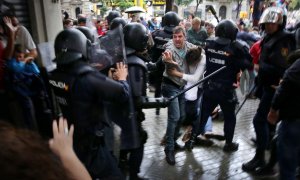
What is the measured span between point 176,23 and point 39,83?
2.80m

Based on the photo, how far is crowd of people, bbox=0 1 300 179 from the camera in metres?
2.56

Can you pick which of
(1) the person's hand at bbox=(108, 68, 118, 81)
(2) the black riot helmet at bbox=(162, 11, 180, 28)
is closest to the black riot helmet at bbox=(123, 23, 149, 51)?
(1) the person's hand at bbox=(108, 68, 118, 81)

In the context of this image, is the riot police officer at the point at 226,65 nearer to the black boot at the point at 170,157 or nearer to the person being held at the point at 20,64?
the black boot at the point at 170,157

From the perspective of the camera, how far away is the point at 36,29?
6359mm

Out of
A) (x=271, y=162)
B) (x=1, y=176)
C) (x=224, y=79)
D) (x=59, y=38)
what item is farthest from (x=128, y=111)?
(x=1, y=176)

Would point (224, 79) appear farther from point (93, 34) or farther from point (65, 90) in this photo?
point (65, 90)

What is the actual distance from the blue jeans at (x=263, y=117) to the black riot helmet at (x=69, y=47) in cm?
240

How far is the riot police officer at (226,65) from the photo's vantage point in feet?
13.6

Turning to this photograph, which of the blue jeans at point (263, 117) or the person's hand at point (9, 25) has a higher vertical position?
the person's hand at point (9, 25)

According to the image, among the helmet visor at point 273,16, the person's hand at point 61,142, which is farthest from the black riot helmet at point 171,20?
the person's hand at point 61,142

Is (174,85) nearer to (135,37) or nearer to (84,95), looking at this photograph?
(135,37)

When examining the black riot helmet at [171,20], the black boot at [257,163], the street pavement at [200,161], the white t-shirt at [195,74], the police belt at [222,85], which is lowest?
the street pavement at [200,161]

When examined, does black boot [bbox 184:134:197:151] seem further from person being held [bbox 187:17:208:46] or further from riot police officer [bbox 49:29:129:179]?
person being held [bbox 187:17:208:46]

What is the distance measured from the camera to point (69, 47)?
2570mm
